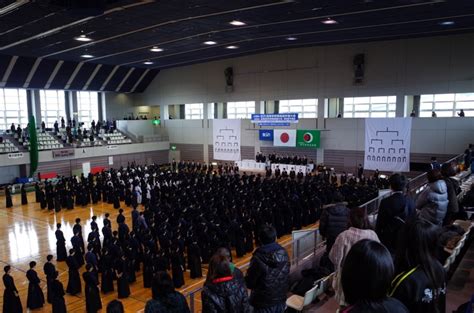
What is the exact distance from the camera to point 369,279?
1669 mm

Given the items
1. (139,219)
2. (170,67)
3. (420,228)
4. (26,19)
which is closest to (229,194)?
(139,219)

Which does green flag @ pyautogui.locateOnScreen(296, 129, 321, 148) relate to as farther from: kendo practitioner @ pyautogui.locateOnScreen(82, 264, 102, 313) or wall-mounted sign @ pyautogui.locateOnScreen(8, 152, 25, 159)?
kendo practitioner @ pyautogui.locateOnScreen(82, 264, 102, 313)

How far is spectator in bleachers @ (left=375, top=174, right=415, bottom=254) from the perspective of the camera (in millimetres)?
3867

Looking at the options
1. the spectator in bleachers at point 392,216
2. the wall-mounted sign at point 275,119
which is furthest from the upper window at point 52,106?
the spectator in bleachers at point 392,216

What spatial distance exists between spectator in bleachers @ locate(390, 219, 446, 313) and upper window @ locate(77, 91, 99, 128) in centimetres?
3141

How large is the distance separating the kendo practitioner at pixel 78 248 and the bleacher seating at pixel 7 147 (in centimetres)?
1585

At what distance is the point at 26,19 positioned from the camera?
13875mm

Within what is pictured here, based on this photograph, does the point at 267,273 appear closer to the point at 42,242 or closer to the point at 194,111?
the point at 42,242

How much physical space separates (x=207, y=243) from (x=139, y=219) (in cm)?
256

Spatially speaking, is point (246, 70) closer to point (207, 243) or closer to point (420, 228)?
point (207, 243)

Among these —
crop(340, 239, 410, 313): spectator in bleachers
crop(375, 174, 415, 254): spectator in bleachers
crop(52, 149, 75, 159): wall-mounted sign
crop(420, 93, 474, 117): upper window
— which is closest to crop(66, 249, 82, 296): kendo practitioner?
crop(375, 174, 415, 254): spectator in bleachers

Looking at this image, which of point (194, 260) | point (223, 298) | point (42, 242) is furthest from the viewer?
point (42, 242)

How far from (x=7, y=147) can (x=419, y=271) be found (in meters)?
26.0

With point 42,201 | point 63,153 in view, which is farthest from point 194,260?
point 63,153
